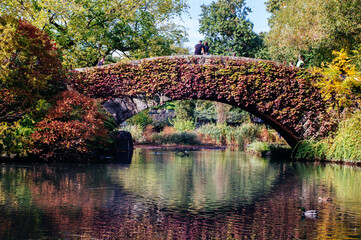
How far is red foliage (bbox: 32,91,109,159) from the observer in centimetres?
1296

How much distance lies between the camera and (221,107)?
32.1m

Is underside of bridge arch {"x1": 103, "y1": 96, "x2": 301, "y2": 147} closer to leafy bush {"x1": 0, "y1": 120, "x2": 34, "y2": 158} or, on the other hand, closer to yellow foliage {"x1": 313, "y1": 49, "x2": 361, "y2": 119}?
leafy bush {"x1": 0, "y1": 120, "x2": 34, "y2": 158}

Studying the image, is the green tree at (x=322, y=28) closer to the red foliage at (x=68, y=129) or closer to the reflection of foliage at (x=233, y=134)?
the reflection of foliage at (x=233, y=134)

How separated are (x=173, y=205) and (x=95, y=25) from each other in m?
18.2

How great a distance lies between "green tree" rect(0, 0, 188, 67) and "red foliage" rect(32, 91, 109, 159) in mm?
8160

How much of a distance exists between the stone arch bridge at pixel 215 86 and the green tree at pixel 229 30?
60.8 ft

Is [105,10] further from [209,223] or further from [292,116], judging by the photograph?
[209,223]

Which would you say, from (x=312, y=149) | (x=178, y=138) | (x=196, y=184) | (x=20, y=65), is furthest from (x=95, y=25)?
(x=196, y=184)

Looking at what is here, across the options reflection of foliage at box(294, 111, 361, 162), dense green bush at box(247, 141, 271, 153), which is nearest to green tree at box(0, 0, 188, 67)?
dense green bush at box(247, 141, 271, 153)

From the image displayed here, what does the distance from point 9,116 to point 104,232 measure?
9.51 meters

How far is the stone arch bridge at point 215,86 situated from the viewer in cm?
1588

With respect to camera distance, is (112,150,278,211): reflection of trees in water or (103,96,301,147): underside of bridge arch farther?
(103,96,301,147): underside of bridge arch

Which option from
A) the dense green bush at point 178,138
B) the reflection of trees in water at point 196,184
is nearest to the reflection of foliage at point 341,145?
the reflection of trees in water at point 196,184

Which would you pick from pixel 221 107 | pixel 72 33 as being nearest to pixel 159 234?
pixel 72 33
